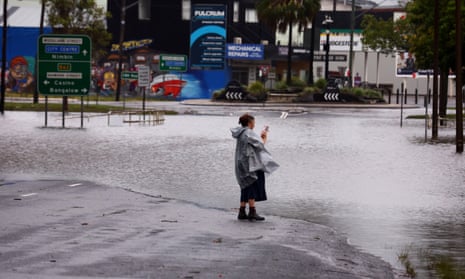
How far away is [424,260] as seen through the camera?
1215 cm

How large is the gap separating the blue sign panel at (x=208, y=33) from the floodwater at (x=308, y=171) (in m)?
52.7

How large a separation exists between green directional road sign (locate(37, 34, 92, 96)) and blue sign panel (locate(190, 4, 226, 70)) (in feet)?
175

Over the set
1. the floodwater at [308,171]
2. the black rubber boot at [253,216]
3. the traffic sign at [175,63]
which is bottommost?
the floodwater at [308,171]

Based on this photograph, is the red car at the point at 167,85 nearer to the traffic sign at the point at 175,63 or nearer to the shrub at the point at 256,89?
the traffic sign at the point at 175,63

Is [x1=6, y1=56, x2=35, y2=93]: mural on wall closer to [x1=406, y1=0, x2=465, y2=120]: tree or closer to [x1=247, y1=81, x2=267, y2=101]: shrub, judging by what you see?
[x1=247, y1=81, x2=267, y2=101]: shrub

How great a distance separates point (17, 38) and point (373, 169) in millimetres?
76688

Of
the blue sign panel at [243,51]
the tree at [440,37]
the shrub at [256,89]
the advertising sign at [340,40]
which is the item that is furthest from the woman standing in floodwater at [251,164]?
the advertising sign at [340,40]

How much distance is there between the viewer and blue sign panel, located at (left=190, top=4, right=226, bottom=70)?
311 ft

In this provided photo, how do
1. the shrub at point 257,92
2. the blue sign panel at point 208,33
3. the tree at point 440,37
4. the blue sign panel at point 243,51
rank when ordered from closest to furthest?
the tree at point 440,37 < the shrub at point 257,92 < the blue sign panel at point 243,51 < the blue sign panel at point 208,33

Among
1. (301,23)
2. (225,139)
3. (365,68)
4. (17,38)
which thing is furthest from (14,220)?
(365,68)

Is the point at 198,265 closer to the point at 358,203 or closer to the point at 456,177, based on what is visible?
the point at 358,203

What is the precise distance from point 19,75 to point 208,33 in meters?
17.2

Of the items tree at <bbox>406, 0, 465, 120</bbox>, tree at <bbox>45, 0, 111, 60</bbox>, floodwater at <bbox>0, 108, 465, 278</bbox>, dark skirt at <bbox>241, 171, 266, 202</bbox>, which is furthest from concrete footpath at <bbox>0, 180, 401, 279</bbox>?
tree at <bbox>45, 0, 111, 60</bbox>

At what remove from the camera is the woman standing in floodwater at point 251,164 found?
48.1 ft
